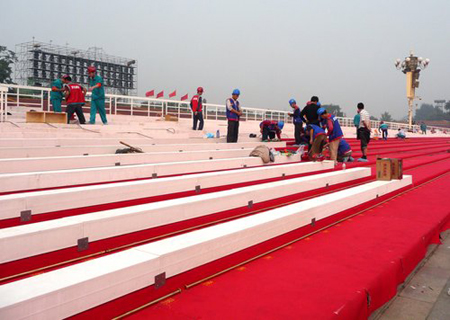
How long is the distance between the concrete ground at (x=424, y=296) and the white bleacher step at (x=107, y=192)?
2.78m

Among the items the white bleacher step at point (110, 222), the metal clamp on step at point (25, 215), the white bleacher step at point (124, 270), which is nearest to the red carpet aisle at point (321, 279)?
the white bleacher step at point (124, 270)

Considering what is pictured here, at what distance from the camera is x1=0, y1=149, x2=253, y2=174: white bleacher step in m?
5.23

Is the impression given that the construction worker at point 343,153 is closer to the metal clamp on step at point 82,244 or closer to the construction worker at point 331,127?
the construction worker at point 331,127

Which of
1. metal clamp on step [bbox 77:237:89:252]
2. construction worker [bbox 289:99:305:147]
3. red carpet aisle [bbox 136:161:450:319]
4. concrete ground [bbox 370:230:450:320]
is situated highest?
construction worker [bbox 289:99:305:147]

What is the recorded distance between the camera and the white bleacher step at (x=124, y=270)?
192 centimetres

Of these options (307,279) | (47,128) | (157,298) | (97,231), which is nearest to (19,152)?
(47,128)

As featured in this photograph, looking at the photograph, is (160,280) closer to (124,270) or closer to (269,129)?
(124,270)

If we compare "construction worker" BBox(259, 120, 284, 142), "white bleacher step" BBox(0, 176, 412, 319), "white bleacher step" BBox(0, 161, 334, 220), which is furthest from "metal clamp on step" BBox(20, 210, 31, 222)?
"construction worker" BBox(259, 120, 284, 142)

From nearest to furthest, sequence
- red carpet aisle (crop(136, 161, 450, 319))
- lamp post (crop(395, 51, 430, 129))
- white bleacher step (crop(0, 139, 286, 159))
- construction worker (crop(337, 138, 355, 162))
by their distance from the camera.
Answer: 1. red carpet aisle (crop(136, 161, 450, 319))
2. white bleacher step (crop(0, 139, 286, 159))
3. construction worker (crop(337, 138, 355, 162))
4. lamp post (crop(395, 51, 430, 129))

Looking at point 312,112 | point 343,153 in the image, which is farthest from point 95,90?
point 343,153

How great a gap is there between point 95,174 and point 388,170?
16.7 ft

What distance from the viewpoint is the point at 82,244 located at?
308 centimetres

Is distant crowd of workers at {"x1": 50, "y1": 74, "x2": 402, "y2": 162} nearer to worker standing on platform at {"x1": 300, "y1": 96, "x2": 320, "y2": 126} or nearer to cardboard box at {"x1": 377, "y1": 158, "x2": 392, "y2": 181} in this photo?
worker standing on platform at {"x1": 300, "y1": 96, "x2": 320, "y2": 126}

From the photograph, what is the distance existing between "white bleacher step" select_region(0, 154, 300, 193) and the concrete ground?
3.66 meters
